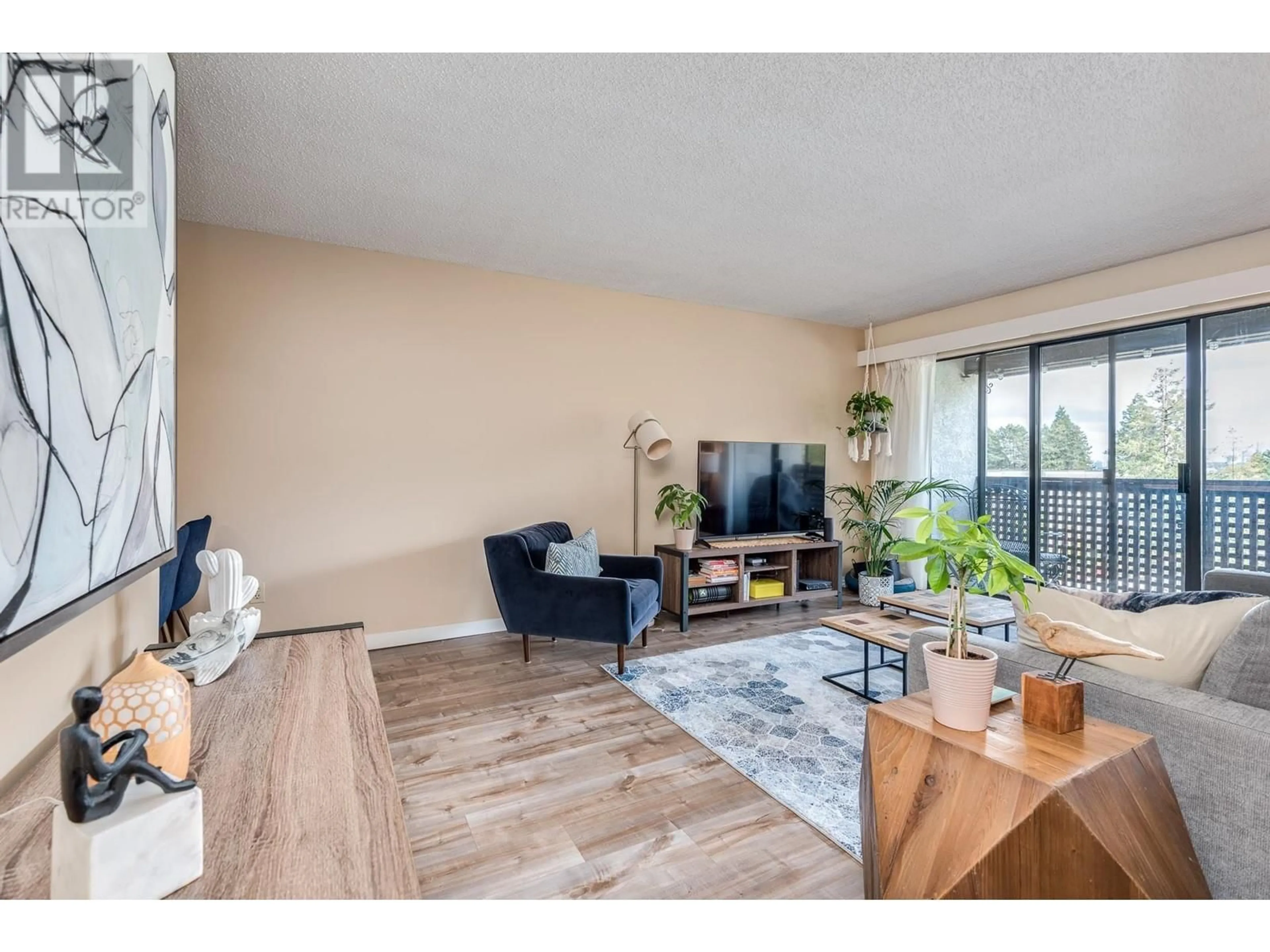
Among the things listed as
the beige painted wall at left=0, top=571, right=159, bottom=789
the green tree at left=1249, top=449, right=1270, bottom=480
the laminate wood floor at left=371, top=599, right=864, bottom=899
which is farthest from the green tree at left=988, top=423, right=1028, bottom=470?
the beige painted wall at left=0, top=571, right=159, bottom=789

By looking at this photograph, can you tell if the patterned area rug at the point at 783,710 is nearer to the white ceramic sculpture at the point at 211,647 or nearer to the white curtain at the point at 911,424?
the white ceramic sculpture at the point at 211,647

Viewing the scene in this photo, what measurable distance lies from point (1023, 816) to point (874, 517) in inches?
176

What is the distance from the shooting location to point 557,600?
123 inches

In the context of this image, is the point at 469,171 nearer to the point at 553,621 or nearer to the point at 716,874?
the point at 553,621

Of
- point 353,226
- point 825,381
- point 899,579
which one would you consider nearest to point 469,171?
point 353,226

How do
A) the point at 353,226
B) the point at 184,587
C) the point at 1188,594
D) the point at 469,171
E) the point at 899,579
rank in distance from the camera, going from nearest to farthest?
1. the point at 1188,594
2. the point at 469,171
3. the point at 184,587
4. the point at 353,226
5. the point at 899,579

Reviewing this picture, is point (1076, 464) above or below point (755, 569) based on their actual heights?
above

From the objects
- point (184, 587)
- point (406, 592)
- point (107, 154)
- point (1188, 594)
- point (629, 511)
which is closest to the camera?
point (107, 154)

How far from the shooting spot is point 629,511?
14.2 ft

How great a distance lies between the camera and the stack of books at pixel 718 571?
4137mm

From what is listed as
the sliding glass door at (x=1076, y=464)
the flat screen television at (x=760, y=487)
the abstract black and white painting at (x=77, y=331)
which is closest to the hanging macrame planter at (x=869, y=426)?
the flat screen television at (x=760, y=487)

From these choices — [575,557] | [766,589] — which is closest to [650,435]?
[575,557]

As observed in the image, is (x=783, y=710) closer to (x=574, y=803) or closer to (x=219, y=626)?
(x=574, y=803)
